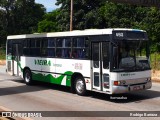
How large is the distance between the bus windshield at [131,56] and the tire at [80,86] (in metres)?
2.16

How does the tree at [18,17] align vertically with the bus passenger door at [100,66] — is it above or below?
above

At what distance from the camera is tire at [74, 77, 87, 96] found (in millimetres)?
14422

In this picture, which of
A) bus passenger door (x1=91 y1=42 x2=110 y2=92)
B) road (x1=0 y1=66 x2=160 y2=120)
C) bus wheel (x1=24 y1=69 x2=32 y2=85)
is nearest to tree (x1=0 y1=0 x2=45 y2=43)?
bus wheel (x1=24 y1=69 x2=32 y2=85)

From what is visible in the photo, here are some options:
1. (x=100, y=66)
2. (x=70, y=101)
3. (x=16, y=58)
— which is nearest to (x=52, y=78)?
(x=70, y=101)

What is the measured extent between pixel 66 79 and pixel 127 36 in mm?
3768

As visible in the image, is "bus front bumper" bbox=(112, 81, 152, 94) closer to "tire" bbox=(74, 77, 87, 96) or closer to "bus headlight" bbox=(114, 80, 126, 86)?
"bus headlight" bbox=(114, 80, 126, 86)

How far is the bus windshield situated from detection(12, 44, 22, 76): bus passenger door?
835cm

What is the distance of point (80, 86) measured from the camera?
14648mm

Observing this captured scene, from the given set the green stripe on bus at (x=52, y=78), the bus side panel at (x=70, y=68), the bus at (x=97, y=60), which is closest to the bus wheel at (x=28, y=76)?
the green stripe on bus at (x=52, y=78)

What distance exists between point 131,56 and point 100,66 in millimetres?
1237

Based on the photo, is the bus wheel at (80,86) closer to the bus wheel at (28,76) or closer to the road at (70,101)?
the road at (70,101)

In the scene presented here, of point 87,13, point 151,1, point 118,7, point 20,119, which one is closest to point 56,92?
point 20,119

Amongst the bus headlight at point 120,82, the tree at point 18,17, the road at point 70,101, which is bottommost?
the road at point 70,101

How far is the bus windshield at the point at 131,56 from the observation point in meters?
12.8
